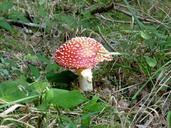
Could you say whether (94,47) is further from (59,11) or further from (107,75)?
(59,11)

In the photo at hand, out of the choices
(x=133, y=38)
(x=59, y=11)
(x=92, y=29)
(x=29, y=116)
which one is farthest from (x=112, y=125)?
(x=59, y=11)

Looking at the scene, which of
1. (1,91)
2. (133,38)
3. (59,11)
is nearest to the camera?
(1,91)

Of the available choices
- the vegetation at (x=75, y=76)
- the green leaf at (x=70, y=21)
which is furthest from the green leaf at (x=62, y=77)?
the green leaf at (x=70, y=21)

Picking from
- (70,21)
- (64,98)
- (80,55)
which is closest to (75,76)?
(80,55)

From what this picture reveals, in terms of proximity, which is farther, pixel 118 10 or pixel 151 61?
pixel 118 10

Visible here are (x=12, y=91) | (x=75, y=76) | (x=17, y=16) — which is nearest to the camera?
(x=12, y=91)

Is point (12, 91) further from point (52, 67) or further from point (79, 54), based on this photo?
point (52, 67)

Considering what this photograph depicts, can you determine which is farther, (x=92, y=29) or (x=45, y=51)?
(x=92, y=29)

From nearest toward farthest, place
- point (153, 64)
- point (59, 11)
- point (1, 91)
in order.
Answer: point (1, 91) < point (153, 64) < point (59, 11)
